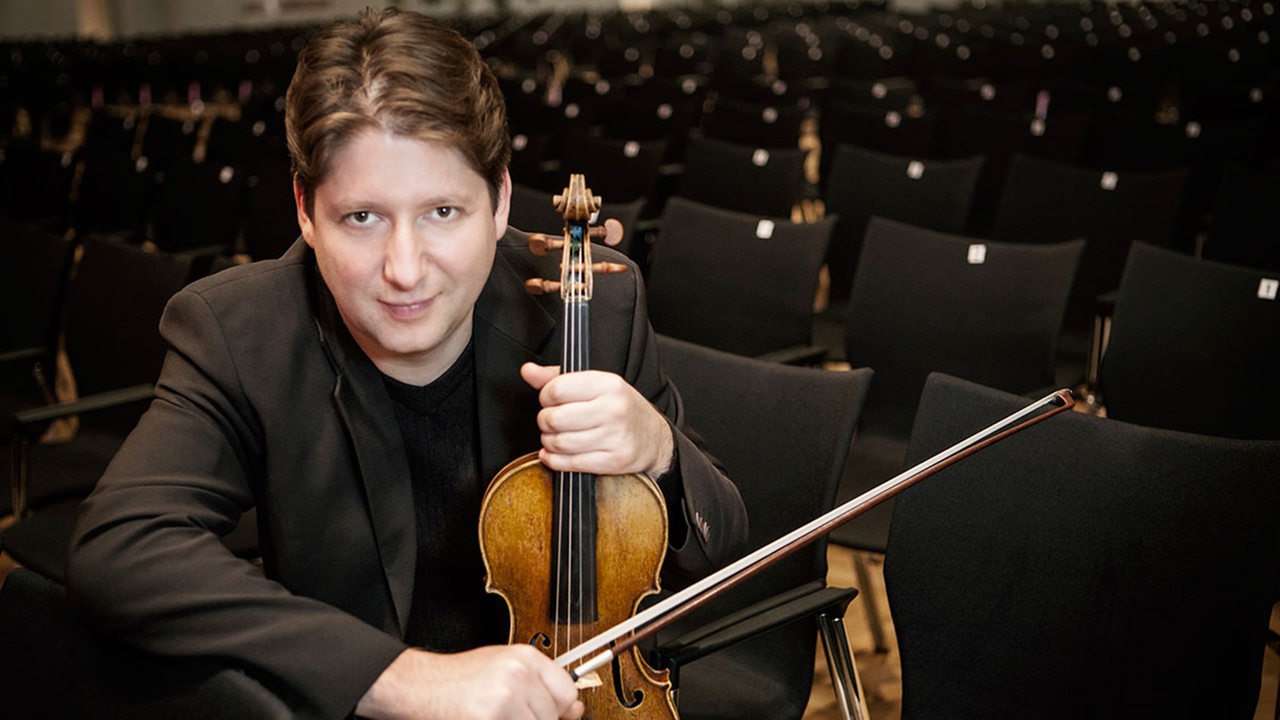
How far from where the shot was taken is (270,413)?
1317 mm

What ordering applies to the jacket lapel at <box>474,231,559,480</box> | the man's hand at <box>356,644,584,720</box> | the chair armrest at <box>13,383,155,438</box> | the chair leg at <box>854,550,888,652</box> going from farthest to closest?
the chair leg at <box>854,550,888,652</box>
the chair armrest at <box>13,383,155,438</box>
the jacket lapel at <box>474,231,559,480</box>
the man's hand at <box>356,644,584,720</box>

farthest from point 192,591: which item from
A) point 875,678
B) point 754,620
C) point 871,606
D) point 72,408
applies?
point 871,606

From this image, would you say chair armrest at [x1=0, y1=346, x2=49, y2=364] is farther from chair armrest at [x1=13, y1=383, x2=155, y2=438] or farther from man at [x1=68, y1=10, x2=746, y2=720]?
man at [x1=68, y1=10, x2=746, y2=720]

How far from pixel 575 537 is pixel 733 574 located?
0.18m

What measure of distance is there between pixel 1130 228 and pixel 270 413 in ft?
9.43

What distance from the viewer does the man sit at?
1081 mm

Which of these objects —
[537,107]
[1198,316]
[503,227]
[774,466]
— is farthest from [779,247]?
[537,107]

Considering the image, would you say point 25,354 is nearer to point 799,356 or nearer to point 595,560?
point 799,356

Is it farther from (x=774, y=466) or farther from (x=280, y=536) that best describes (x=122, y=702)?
(x=774, y=466)

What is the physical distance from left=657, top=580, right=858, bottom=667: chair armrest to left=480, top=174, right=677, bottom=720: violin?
113 mm

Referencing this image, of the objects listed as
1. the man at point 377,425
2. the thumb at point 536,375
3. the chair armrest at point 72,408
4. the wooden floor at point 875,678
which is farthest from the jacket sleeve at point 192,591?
the wooden floor at point 875,678

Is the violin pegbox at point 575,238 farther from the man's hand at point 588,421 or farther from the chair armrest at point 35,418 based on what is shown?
the chair armrest at point 35,418

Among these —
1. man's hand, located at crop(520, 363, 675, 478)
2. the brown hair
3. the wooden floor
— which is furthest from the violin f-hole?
the wooden floor

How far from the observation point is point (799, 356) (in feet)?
8.93
